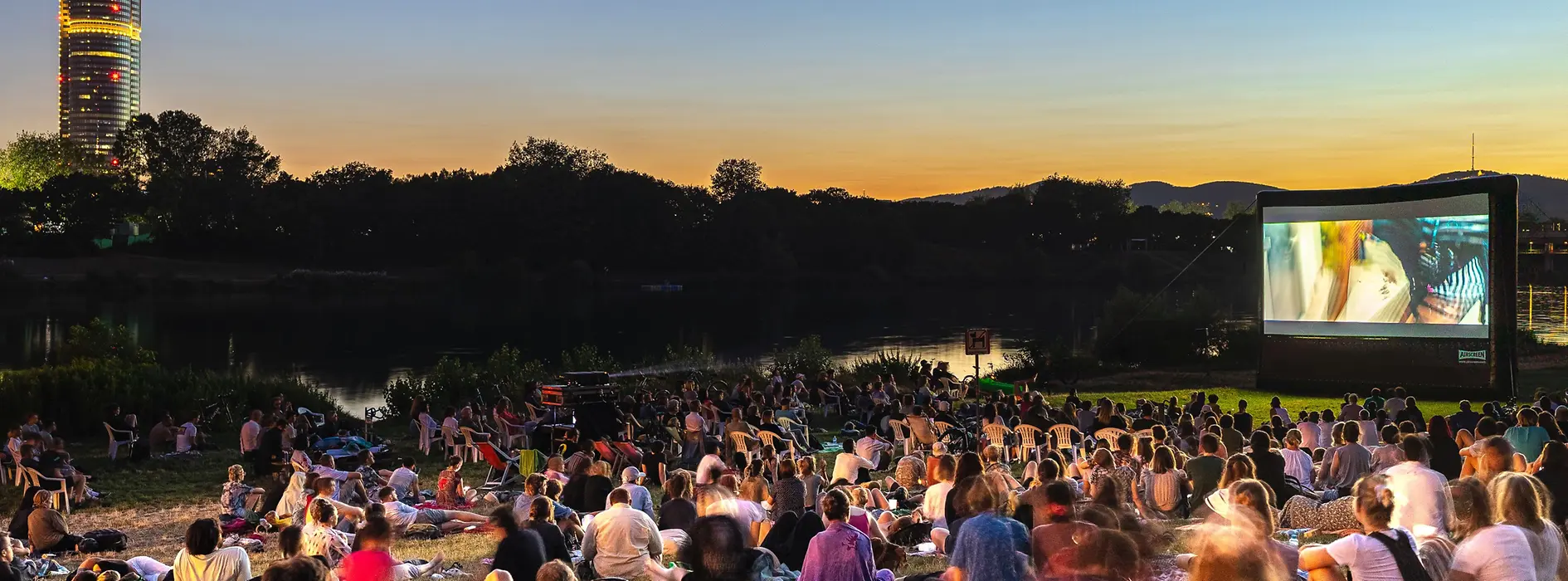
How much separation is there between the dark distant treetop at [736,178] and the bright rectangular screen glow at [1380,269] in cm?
9761

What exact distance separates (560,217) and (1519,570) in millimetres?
96082

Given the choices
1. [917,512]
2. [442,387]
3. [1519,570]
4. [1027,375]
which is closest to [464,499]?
[917,512]

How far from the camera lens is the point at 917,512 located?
Answer: 27.0ft

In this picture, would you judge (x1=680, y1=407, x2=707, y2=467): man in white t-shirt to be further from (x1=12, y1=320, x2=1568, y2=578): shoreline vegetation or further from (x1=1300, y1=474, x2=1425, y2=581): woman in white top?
(x1=1300, y1=474, x2=1425, y2=581): woman in white top

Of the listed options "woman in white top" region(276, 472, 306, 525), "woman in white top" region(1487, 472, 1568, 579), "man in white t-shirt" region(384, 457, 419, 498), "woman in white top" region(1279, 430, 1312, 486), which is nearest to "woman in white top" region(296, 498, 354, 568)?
"woman in white top" region(276, 472, 306, 525)

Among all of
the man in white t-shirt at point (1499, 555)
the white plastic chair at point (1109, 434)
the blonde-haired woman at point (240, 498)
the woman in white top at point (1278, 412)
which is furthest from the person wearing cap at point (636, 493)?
the woman in white top at point (1278, 412)

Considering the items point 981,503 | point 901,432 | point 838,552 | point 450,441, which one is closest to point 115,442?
point 450,441

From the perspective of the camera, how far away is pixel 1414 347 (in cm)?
2033

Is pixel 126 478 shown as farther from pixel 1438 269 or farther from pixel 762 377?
pixel 1438 269

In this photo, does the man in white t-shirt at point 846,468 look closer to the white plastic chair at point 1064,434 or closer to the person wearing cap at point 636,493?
the person wearing cap at point 636,493

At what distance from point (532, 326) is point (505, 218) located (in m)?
38.6

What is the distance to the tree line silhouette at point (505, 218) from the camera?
312ft

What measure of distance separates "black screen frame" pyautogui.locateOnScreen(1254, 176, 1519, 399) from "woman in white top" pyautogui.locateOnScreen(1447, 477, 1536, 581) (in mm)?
15841

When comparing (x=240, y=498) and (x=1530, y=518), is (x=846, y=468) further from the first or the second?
(x=1530, y=518)
